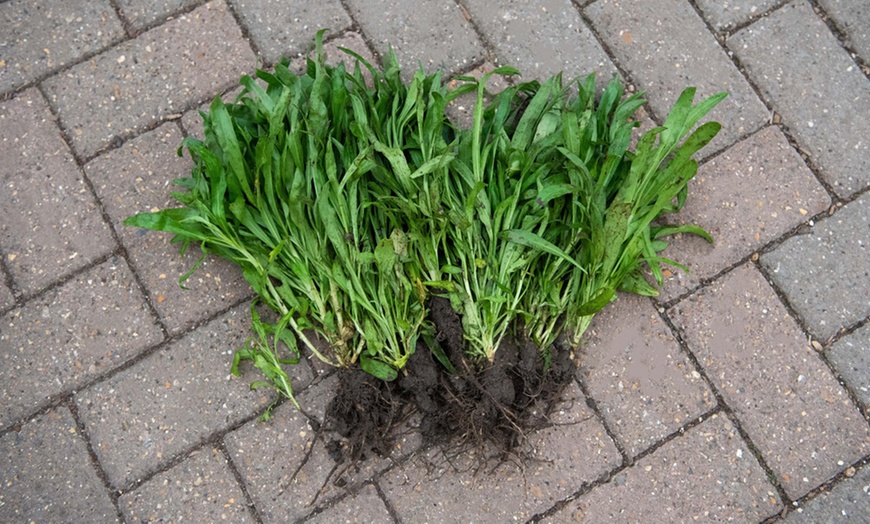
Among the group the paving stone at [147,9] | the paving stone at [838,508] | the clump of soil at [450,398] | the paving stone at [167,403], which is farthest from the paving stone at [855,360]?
the paving stone at [147,9]

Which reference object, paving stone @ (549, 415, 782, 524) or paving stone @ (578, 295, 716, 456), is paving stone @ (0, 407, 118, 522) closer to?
paving stone @ (549, 415, 782, 524)

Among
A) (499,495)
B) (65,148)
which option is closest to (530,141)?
(499,495)

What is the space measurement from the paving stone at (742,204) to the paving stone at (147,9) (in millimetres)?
1848

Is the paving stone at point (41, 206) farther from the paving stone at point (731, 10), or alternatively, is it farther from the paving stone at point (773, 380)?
the paving stone at point (731, 10)

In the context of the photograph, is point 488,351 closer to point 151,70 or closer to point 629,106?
point 629,106

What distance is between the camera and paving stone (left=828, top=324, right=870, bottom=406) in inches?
105

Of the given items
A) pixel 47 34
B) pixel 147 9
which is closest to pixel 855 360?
pixel 147 9

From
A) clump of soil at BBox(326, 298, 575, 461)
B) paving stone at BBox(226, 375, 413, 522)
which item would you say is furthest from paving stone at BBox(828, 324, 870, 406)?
paving stone at BBox(226, 375, 413, 522)

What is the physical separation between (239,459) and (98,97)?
4.31 feet

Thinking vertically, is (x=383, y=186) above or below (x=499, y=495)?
above

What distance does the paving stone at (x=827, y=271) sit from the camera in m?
2.72

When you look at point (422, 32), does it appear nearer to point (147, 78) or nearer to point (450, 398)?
point (147, 78)

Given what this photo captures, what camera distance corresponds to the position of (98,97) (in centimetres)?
282

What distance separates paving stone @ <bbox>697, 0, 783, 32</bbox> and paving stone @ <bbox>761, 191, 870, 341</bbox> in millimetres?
768
